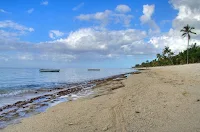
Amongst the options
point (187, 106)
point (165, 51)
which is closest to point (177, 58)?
point (165, 51)

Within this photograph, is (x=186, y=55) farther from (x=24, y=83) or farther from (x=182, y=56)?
(x=24, y=83)

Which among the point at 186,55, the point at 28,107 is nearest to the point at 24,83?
the point at 28,107

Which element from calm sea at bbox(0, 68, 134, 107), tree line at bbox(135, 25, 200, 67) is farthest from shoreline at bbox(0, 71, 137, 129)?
tree line at bbox(135, 25, 200, 67)

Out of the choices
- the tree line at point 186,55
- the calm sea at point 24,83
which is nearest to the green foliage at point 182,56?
the tree line at point 186,55

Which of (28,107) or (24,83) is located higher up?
(28,107)

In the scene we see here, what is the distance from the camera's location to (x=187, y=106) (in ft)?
23.2

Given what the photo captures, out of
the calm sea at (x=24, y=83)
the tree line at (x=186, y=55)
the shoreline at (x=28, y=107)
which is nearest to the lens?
the shoreline at (x=28, y=107)

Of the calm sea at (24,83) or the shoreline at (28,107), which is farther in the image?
the calm sea at (24,83)

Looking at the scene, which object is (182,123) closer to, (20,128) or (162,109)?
(162,109)

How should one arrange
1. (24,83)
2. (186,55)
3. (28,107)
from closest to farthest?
1. (28,107)
2. (24,83)
3. (186,55)

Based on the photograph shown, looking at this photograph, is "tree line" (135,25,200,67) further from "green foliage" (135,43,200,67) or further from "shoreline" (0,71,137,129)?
"shoreline" (0,71,137,129)

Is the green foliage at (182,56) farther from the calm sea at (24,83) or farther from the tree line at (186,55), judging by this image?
the calm sea at (24,83)

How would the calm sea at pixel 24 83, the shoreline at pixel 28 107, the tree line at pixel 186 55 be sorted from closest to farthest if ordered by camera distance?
the shoreline at pixel 28 107
the calm sea at pixel 24 83
the tree line at pixel 186 55

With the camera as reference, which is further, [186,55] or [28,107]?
[186,55]
